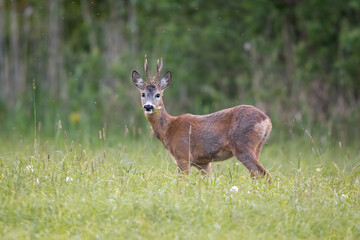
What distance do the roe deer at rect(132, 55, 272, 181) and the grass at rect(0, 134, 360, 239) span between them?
70 centimetres

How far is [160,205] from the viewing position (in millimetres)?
4703

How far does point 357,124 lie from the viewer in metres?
10.8

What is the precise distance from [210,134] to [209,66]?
7070 millimetres

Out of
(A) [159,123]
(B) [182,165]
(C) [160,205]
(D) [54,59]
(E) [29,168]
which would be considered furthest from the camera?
(D) [54,59]

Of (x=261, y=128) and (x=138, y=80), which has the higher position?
(x=138, y=80)

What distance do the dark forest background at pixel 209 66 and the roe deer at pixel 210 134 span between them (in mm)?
3443

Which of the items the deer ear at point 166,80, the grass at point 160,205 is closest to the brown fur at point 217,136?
the deer ear at point 166,80

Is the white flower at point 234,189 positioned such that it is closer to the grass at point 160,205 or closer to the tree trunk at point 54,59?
the grass at point 160,205

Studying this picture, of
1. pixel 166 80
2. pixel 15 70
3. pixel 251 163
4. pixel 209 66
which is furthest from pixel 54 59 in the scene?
pixel 251 163

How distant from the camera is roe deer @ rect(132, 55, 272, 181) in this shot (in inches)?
257

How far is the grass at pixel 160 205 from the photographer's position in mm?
4402

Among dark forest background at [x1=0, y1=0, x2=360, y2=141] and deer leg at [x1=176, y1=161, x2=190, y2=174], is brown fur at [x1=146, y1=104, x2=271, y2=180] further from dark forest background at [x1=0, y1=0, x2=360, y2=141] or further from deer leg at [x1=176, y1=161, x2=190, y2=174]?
dark forest background at [x1=0, y1=0, x2=360, y2=141]

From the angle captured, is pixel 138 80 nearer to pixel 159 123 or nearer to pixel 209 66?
pixel 159 123

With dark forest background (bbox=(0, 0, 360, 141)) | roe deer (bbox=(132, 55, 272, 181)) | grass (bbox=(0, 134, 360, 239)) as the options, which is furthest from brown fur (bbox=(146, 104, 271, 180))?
dark forest background (bbox=(0, 0, 360, 141))
